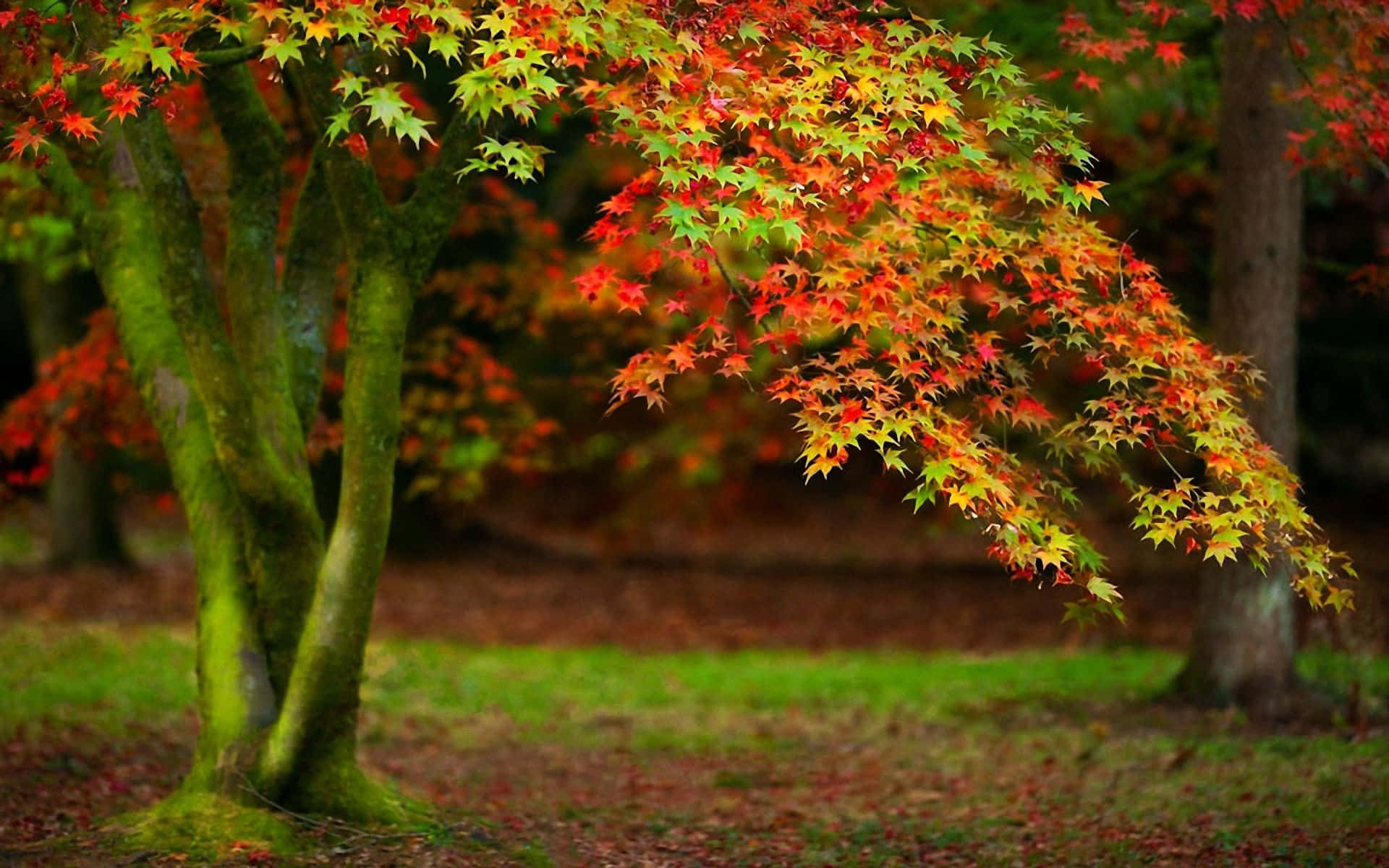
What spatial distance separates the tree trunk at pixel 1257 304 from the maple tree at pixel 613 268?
→ 314 cm

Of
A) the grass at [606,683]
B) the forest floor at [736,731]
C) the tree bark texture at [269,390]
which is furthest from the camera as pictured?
the grass at [606,683]

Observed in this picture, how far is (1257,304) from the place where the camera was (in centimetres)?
916

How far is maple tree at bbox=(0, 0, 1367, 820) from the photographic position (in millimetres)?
5070

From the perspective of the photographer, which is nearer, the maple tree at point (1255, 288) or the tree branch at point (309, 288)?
the tree branch at point (309, 288)

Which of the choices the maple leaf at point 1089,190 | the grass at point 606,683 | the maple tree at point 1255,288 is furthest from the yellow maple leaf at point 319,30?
the grass at point 606,683

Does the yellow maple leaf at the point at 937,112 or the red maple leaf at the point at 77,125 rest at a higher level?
the yellow maple leaf at the point at 937,112

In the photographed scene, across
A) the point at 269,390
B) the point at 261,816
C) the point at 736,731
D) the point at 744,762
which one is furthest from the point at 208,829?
the point at 736,731

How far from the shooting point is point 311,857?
5.94 meters

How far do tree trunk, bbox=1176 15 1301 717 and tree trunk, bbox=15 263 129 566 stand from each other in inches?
474

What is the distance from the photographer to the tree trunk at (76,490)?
51.3 feet

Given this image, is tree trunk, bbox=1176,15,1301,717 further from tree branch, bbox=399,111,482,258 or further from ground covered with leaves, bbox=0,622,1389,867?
tree branch, bbox=399,111,482,258

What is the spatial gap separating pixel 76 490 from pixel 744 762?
10720 millimetres

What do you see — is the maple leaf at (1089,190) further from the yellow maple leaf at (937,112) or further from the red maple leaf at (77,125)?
the red maple leaf at (77,125)

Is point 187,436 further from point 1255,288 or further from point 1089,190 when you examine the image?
point 1255,288
